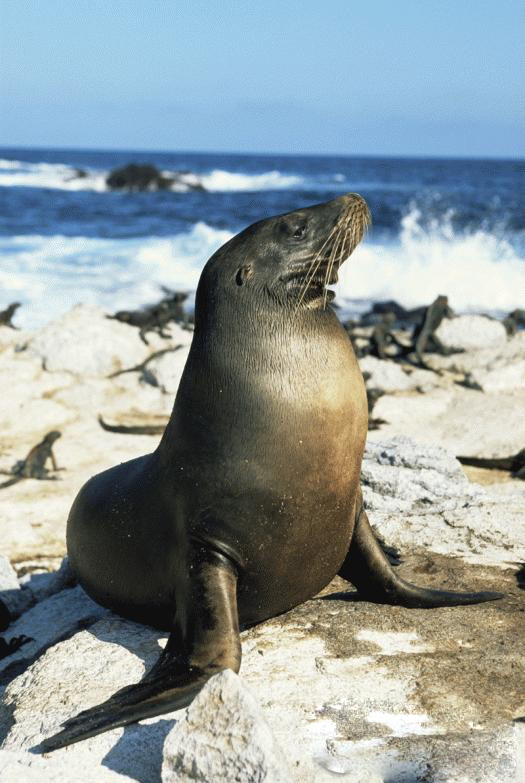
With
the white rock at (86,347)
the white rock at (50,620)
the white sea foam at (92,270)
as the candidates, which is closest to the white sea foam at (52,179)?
the white sea foam at (92,270)

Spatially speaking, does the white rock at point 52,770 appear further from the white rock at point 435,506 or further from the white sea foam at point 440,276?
the white sea foam at point 440,276

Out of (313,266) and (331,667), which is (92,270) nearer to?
(313,266)

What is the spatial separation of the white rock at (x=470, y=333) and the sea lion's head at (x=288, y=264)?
31.4 ft

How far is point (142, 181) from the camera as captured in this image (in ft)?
212

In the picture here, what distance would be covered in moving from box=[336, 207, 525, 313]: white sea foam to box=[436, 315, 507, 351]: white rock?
5.87 metres

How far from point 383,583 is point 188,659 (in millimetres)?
1137

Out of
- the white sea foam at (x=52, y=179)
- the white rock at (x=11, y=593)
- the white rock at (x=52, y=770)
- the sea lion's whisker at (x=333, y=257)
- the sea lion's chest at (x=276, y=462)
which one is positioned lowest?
the white sea foam at (x=52, y=179)

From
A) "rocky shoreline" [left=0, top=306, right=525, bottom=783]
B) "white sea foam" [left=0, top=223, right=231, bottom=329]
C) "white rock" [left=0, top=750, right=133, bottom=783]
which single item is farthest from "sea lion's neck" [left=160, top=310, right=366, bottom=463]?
"white sea foam" [left=0, top=223, right=231, bottom=329]

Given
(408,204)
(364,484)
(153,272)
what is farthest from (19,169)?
(364,484)

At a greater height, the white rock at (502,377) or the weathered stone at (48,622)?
the white rock at (502,377)

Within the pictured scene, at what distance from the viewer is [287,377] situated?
156 inches

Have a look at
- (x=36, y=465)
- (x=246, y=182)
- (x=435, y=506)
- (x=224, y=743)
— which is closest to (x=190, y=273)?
(x=36, y=465)

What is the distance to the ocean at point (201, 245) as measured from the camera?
67.3ft

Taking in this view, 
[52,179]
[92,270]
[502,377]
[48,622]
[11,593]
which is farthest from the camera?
[52,179]
